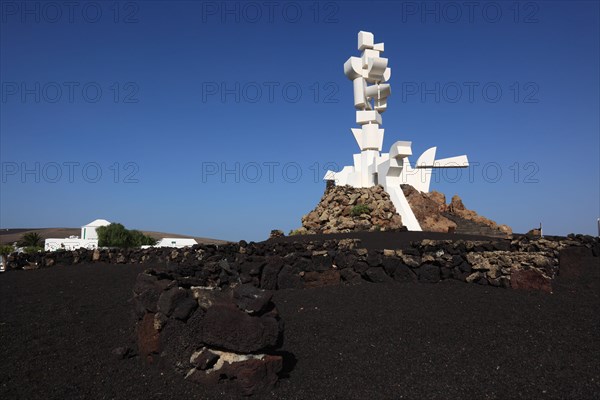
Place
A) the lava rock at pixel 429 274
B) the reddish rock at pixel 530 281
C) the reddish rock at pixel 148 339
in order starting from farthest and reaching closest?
the lava rock at pixel 429 274, the reddish rock at pixel 530 281, the reddish rock at pixel 148 339

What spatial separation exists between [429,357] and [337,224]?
55.5ft

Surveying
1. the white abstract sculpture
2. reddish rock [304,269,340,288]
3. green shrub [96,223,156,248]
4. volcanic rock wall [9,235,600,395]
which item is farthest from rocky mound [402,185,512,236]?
green shrub [96,223,156,248]

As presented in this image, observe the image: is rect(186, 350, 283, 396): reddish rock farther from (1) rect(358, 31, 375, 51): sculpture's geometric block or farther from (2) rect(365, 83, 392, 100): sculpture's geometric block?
(1) rect(358, 31, 375, 51): sculpture's geometric block

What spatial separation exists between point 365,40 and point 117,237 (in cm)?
2726

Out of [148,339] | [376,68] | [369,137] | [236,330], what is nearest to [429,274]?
[236,330]

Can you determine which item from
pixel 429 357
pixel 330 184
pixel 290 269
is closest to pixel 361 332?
pixel 429 357

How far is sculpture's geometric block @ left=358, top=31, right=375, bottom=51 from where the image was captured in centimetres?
2545

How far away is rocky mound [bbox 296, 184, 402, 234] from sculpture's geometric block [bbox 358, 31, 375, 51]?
7.85 metres

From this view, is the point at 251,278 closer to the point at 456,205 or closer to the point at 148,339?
the point at 148,339

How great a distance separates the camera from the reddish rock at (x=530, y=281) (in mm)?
9227

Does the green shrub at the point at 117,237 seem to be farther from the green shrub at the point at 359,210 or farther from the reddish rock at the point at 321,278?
the reddish rock at the point at 321,278

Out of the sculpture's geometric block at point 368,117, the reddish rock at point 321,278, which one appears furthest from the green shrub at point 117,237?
the reddish rock at point 321,278

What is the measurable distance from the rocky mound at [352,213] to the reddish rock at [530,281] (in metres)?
11.4

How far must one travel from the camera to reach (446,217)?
25.0 metres
